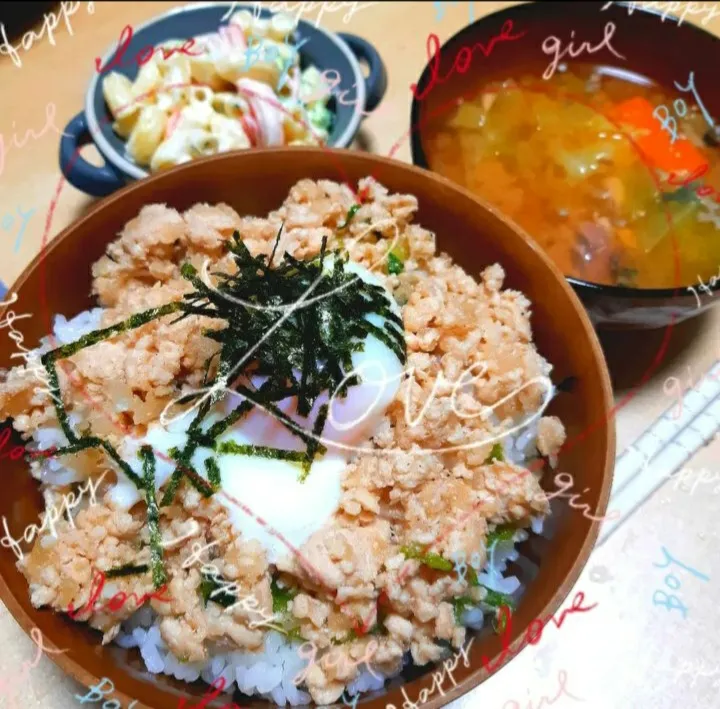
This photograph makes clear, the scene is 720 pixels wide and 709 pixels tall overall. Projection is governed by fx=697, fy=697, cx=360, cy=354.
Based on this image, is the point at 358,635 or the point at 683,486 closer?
the point at 358,635

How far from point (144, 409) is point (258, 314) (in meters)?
0.25

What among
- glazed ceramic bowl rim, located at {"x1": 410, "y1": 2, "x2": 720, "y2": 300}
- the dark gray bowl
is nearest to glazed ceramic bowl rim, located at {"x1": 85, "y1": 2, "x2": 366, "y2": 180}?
the dark gray bowl

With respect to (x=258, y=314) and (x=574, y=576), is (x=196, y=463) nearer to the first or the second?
(x=258, y=314)

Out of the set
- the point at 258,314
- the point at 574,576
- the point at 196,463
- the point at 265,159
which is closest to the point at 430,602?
the point at 574,576

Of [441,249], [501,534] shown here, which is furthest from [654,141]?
[501,534]

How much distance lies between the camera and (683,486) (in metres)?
1.51

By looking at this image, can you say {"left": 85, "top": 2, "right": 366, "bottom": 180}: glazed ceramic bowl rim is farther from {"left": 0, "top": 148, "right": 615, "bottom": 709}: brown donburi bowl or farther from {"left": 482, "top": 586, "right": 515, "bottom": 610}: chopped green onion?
{"left": 482, "top": 586, "right": 515, "bottom": 610}: chopped green onion

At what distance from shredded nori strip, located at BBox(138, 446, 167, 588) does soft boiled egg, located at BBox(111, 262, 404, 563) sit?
0.03 ft

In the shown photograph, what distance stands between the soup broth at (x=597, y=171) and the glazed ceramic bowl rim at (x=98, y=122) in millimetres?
192

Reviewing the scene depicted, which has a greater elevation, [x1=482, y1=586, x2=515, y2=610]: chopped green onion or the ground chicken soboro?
the ground chicken soboro

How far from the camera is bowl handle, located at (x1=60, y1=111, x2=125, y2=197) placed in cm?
160

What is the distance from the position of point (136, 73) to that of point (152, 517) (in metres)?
1.24

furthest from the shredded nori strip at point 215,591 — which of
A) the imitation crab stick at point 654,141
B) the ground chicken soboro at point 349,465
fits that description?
the imitation crab stick at point 654,141

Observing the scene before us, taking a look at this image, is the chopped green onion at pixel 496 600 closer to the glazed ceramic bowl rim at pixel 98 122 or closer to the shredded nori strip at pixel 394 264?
the shredded nori strip at pixel 394 264
